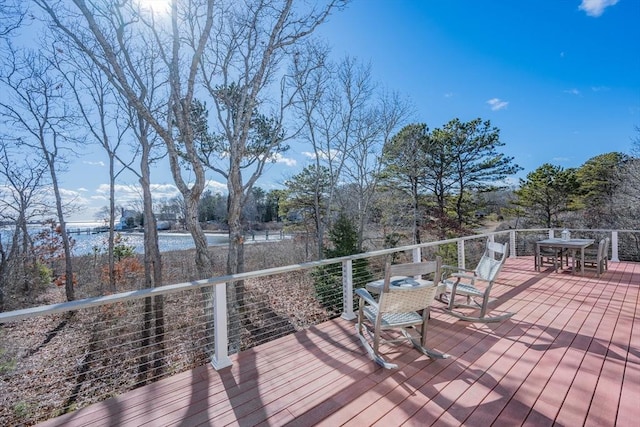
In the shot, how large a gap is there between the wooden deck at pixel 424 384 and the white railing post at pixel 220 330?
89 millimetres

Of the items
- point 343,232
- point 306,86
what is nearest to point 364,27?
point 306,86

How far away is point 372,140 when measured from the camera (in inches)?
461

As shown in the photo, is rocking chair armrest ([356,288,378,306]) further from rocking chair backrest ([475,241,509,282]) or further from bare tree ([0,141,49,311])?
bare tree ([0,141,49,311])

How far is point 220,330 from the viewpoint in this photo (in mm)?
2578

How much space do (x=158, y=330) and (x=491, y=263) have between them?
952cm

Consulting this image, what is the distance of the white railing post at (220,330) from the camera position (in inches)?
100

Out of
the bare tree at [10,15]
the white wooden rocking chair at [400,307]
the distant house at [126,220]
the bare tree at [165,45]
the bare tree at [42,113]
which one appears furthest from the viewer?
the distant house at [126,220]

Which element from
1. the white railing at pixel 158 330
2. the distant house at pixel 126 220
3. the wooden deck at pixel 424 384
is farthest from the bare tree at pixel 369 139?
the distant house at pixel 126 220

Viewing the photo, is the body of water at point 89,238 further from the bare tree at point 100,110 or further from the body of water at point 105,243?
the bare tree at point 100,110

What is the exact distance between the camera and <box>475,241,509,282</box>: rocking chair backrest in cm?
346

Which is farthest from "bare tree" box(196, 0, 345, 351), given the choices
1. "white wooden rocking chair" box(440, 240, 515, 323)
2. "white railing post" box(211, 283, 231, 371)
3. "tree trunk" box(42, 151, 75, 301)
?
"tree trunk" box(42, 151, 75, 301)

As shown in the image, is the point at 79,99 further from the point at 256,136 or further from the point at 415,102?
the point at 415,102

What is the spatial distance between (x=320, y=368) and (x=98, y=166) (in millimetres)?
12331

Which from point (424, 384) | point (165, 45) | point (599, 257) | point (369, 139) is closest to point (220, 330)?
point (424, 384)
